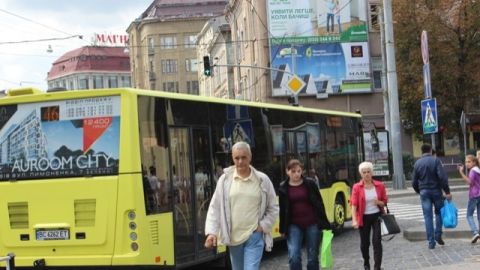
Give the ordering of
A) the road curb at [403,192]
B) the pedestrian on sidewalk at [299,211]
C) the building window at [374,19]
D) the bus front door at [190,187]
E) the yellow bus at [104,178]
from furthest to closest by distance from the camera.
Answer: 1. the building window at [374,19]
2. the road curb at [403,192]
3. the bus front door at [190,187]
4. the yellow bus at [104,178]
5. the pedestrian on sidewalk at [299,211]

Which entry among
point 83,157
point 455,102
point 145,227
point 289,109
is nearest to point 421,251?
point 289,109

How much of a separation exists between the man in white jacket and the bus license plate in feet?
10.8

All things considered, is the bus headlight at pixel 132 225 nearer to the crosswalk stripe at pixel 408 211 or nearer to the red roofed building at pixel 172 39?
the crosswalk stripe at pixel 408 211

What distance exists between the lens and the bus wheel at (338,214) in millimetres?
15789

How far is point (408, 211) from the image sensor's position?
2119 centimetres

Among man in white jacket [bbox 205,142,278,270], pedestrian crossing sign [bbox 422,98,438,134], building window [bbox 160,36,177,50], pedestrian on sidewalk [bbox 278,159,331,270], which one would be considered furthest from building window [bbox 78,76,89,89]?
man in white jacket [bbox 205,142,278,270]

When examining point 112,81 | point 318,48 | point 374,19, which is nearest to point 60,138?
point 318,48

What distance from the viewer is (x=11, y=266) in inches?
282

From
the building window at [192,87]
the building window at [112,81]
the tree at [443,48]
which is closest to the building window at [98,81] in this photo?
the building window at [112,81]

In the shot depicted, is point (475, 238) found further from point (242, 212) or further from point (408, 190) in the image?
point (408, 190)

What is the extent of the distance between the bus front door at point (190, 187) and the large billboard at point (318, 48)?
32.3 meters

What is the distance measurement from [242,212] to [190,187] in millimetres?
3578

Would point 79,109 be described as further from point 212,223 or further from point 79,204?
point 212,223

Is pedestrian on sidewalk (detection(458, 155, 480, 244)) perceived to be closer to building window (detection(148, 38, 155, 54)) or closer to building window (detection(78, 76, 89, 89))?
building window (detection(148, 38, 155, 54))
